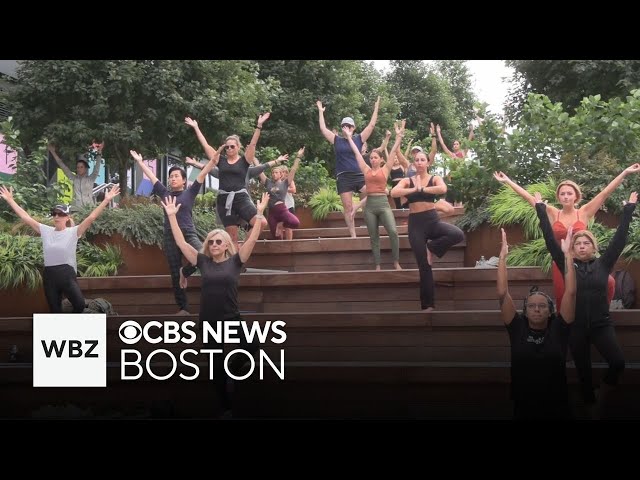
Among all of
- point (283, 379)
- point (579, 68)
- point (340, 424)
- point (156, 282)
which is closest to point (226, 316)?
point (283, 379)

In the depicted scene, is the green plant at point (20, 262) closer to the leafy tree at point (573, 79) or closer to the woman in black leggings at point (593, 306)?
the woman in black leggings at point (593, 306)

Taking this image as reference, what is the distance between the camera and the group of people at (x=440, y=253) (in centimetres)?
580

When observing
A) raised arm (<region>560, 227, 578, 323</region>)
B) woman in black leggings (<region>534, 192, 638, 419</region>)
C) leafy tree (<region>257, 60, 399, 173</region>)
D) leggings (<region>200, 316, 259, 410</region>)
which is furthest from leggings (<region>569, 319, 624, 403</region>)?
leafy tree (<region>257, 60, 399, 173</region>)

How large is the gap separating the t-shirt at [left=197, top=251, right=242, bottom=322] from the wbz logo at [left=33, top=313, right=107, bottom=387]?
75cm

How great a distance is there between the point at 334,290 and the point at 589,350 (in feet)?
7.41

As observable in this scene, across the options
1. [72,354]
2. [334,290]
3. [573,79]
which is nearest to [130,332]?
[72,354]

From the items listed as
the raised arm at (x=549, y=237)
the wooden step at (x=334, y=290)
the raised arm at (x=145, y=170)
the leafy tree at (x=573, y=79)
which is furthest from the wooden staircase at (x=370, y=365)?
the leafy tree at (x=573, y=79)

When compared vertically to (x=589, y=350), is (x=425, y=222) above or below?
above

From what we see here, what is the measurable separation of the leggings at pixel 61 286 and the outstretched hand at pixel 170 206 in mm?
865

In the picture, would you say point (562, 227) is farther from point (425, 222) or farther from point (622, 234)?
point (425, 222)

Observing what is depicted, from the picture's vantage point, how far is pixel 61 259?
742 cm

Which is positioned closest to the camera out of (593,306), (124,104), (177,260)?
(593,306)

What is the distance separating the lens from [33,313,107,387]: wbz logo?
21.7 ft
